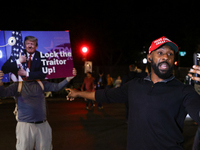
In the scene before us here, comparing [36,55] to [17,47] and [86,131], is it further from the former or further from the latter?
[86,131]

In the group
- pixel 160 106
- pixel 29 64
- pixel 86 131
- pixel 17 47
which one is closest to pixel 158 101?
pixel 160 106

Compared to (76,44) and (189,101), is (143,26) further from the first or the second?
(189,101)

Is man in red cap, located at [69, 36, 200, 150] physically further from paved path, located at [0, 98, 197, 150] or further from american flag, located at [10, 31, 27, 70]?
paved path, located at [0, 98, 197, 150]

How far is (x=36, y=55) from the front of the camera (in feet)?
13.7

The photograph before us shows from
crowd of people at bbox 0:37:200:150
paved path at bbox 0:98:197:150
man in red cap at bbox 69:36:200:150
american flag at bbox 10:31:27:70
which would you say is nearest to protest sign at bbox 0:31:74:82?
american flag at bbox 10:31:27:70

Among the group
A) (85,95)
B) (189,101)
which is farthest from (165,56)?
(85,95)

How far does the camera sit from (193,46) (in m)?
37.8

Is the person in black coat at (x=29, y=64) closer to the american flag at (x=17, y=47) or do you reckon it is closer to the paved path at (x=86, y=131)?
the american flag at (x=17, y=47)

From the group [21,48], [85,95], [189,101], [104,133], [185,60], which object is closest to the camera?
[189,101]

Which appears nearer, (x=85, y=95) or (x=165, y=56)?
(x=165, y=56)

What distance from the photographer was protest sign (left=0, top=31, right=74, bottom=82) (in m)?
3.91

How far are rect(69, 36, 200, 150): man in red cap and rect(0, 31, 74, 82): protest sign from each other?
1.85 meters

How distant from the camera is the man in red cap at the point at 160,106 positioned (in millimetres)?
2480

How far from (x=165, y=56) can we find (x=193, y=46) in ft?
124
